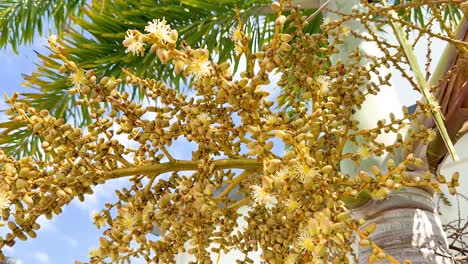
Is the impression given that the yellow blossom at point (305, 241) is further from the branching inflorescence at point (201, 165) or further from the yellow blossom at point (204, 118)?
the yellow blossom at point (204, 118)

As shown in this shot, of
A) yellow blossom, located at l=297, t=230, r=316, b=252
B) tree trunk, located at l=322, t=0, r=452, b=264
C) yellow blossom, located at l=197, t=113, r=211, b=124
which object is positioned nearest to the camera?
yellow blossom, located at l=297, t=230, r=316, b=252

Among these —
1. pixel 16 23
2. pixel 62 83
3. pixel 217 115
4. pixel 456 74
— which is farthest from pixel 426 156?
pixel 16 23

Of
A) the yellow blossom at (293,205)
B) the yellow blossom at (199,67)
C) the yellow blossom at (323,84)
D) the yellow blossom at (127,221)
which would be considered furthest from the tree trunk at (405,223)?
the yellow blossom at (199,67)

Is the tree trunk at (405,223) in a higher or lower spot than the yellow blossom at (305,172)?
higher

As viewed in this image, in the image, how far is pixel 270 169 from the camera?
2.12 ft

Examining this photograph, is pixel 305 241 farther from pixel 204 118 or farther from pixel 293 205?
pixel 204 118

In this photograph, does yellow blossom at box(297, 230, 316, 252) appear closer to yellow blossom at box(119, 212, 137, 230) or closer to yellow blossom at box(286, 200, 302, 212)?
yellow blossom at box(286, 200, 302, 212)

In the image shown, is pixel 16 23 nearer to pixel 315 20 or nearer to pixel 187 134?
pixel 315 20

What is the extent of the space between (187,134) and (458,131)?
742 millimetres

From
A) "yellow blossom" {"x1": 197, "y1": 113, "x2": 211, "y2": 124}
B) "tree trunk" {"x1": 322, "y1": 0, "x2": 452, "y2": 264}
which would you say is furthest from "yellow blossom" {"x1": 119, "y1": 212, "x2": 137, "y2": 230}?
"tree trunk" {"x1": 322, "y1": 0, "x2": 452, "y2": 264}

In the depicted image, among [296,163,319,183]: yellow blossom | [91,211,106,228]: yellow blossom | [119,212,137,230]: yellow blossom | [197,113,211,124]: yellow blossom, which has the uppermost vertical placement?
[197,113,211,124]: yellow blossom

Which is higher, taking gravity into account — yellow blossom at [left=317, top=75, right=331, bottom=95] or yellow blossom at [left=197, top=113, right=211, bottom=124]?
yellow blossom at [left=317, top=75, right=331, bottom=95]

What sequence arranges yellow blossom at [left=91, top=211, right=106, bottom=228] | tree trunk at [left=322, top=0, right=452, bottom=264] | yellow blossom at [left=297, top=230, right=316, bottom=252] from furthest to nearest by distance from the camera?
tree trunk at [left=322, top=0, right=452, bottom=264], yellow blossom at [left=91, top=211, right=106, bottom=228], yellow blossom at [left=297, top=230, right=316, bottom=252]

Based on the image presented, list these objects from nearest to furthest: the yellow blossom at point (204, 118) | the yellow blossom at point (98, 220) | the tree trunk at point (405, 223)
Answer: the yellow blossom at point (204, 118)
the yellow blossom at point (98, 220)
the tree trunk at point (405, 223)
